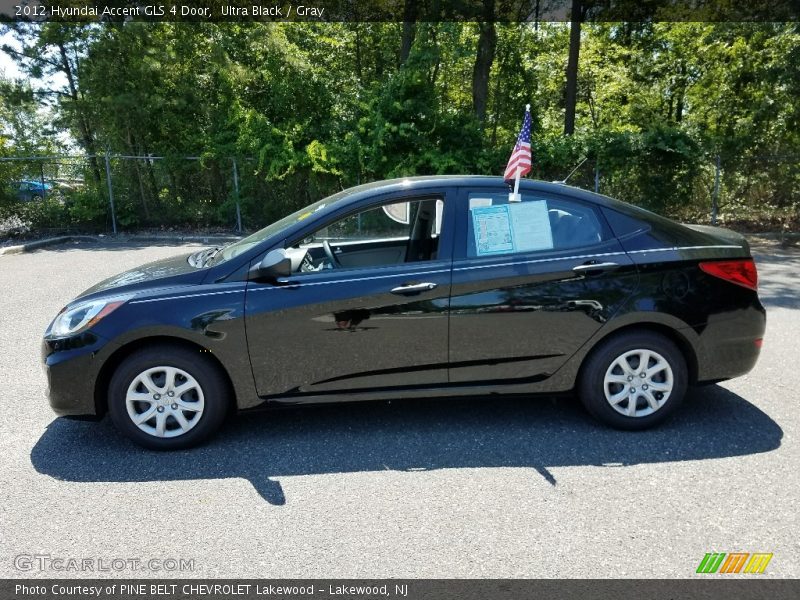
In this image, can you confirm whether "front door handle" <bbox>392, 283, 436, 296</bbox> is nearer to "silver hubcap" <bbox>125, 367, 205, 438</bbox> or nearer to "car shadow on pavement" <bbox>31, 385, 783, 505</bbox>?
"car shadow on pavement" <bbox>31, 385, 783, 505</bbox>

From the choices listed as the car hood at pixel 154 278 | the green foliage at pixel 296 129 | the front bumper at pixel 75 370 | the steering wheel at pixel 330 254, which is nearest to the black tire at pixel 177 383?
the front bumper at pixel 75 370

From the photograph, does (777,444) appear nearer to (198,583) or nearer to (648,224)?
(648,224)

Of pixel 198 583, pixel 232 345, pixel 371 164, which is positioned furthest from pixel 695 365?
pixel 371 164

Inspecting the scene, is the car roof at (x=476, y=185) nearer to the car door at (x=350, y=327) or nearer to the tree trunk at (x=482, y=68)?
the car door at (x=350, y=327)

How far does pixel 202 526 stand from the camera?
3051 mm

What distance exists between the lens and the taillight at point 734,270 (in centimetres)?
404

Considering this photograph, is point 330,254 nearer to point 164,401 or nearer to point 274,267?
point 274,267

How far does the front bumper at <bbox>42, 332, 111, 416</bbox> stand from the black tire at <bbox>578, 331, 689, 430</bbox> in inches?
119

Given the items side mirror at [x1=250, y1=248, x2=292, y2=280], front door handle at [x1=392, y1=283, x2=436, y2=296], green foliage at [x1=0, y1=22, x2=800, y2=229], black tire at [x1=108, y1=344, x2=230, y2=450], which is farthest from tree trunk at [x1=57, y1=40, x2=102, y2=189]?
front door handle at [x1=392, y1=283, x2=436, y2=296]

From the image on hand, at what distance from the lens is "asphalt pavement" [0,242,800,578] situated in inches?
110

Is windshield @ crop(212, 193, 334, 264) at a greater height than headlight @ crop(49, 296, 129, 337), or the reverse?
windshield @ crop(212, 193, 334, 264)

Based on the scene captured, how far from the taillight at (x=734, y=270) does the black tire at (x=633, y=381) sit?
0.54 meters

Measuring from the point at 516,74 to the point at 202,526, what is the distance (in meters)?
21.2

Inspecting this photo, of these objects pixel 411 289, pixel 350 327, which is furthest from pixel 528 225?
pixel 350 327
